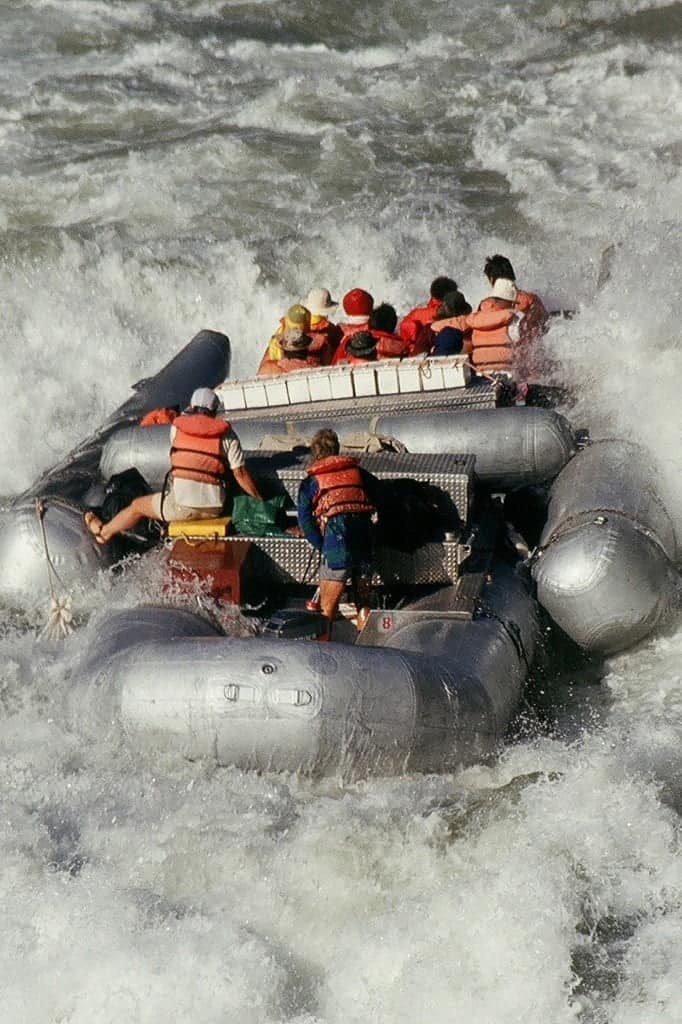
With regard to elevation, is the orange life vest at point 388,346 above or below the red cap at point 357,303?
below

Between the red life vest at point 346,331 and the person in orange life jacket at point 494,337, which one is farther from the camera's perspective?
the red life vest at point 346,331

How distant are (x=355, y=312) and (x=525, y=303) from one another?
1181 millimetres

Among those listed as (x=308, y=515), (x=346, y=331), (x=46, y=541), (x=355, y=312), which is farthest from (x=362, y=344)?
(x=46, y=541)

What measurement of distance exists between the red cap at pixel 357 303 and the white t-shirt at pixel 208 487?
7.55 feet

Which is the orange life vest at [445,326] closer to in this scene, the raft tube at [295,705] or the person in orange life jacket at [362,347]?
the person in orange life jacket at [362,347]

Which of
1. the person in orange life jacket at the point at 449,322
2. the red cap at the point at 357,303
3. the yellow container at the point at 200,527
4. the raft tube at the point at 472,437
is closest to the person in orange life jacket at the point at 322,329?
the red cap at the point at 357,303

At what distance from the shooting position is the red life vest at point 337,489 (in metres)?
6.58

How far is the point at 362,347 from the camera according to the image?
856 cm

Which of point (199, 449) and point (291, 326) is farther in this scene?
point (291, 326)

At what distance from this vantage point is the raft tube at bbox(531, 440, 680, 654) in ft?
22.3

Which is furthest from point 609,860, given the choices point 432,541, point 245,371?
point 245,371

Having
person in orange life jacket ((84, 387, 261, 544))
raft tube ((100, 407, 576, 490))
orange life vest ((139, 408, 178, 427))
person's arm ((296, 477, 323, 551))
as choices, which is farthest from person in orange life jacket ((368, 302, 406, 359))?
person's arm ((296, 477, 323, 551))

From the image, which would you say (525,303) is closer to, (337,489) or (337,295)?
(337,489)

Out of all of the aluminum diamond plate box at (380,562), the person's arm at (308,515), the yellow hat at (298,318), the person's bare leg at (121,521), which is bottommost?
the aluminum diamond plate box at (380,562)
